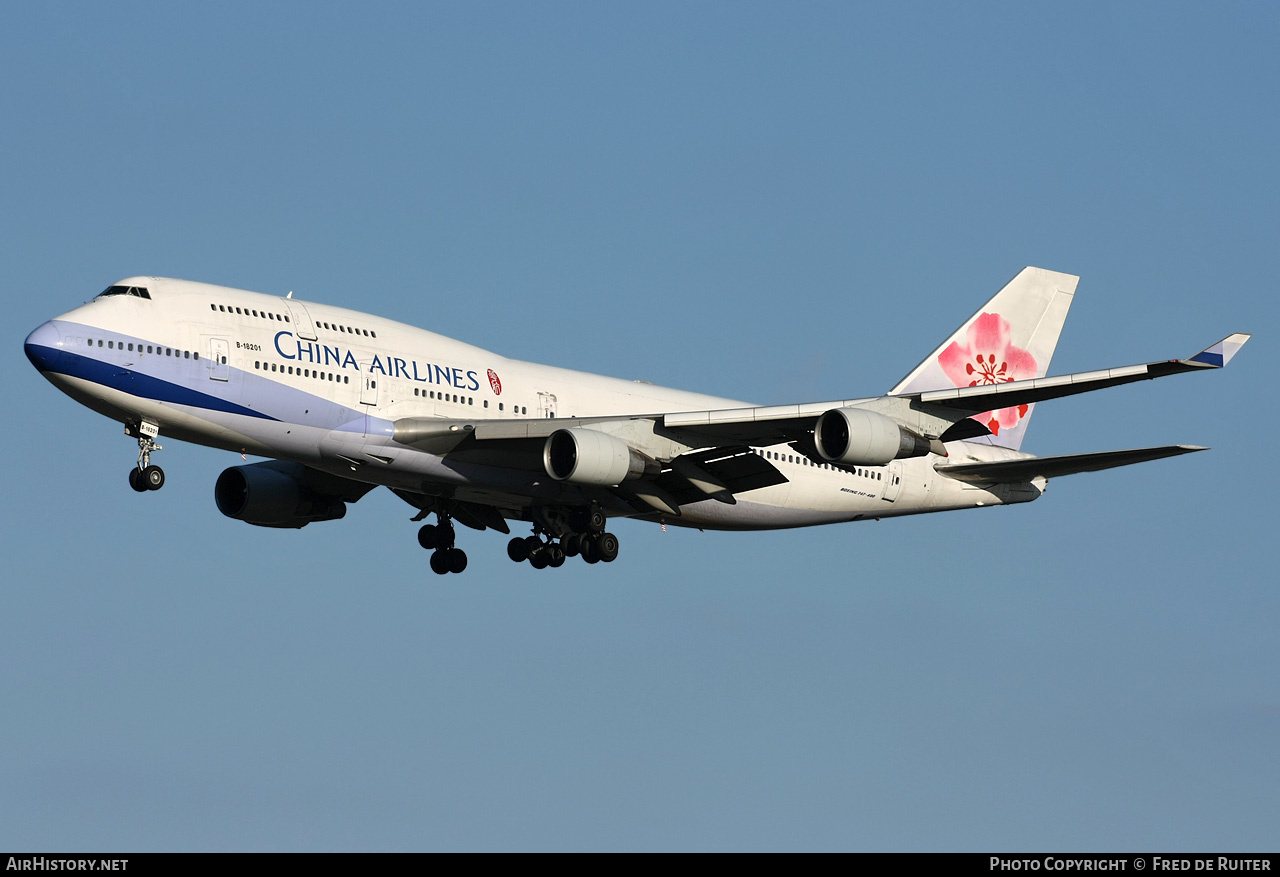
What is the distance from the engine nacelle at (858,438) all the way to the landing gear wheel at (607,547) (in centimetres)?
697

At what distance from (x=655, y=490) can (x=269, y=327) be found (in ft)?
35.8

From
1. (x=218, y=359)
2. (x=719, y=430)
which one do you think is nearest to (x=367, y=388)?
(x=218, y=359)

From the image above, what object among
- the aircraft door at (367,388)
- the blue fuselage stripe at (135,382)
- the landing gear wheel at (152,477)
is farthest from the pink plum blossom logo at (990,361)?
the landing gear wheel at (152,477)

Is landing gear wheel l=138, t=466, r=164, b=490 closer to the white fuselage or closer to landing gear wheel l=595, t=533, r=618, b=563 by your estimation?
the white fuselage

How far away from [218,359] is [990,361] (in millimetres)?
25466

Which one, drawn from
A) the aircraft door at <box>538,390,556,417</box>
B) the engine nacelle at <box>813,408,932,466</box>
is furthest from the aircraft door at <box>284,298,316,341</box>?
the engine nacelle at <box>813,408,932,466</box>

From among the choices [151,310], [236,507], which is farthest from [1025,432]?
[151,310]

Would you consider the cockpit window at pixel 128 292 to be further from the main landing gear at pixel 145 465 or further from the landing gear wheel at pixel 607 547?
the landing gear wheel at pixel 607 547

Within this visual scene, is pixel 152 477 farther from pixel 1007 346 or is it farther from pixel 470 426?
pixel 1007 346

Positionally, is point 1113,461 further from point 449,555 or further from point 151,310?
point 151,310
